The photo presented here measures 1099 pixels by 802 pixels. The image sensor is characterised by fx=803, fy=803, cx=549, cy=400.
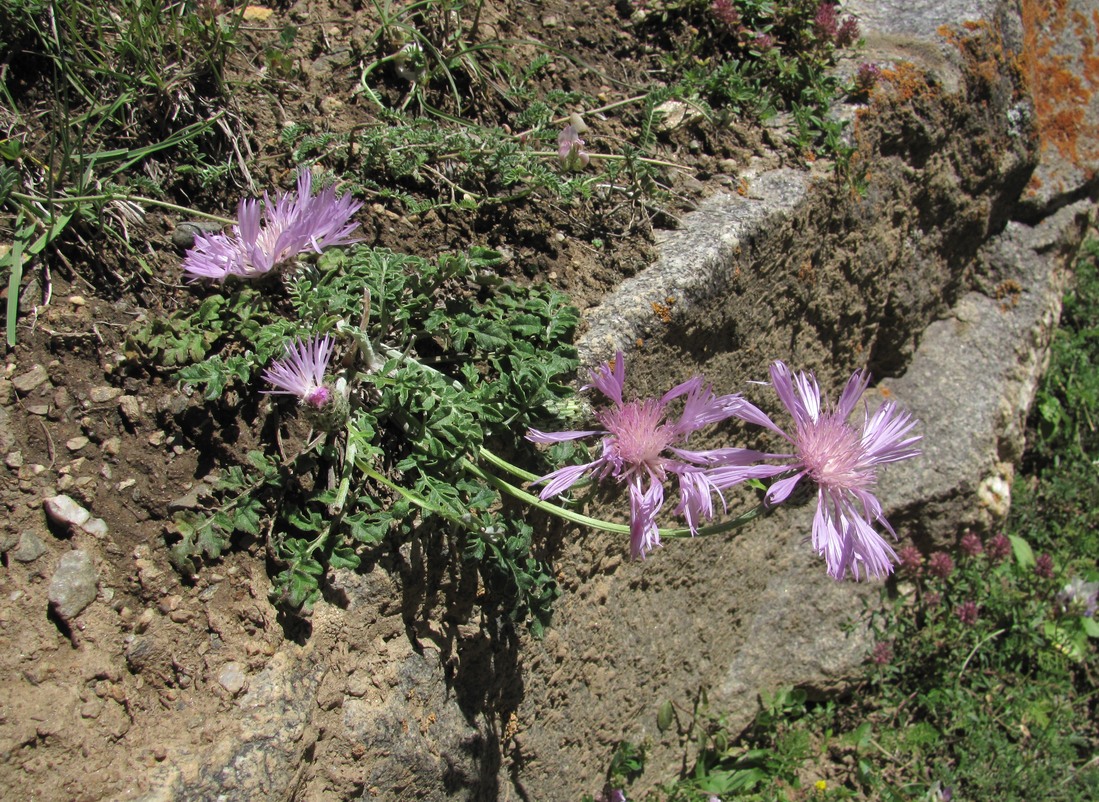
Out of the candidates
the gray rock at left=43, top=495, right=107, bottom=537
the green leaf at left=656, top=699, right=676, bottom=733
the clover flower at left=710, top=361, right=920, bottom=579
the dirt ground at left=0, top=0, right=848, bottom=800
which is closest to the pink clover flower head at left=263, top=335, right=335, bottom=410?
the dirt ground at left=0, top=0, right=848, bottom=800

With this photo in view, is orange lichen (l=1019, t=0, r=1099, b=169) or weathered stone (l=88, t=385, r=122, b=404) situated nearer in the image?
weathered stone (l=88, t=385, r=122, b=404)

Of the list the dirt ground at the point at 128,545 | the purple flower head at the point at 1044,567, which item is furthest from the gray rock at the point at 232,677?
the purple flower head at the point at 1044,567

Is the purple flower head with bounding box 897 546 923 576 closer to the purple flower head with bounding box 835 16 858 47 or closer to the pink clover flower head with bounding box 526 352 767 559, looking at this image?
the pink clover flower head with bounding box 526 352 767 559

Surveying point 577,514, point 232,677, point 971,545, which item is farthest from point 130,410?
point 971,545

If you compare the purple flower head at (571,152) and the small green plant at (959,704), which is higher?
the purple flower head at (571,152)

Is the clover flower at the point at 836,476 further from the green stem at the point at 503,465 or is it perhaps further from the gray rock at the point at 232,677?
the gray rock at the point at 232,677

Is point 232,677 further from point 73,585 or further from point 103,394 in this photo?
point 103,394

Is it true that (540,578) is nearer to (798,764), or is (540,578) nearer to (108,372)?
(108,372)
